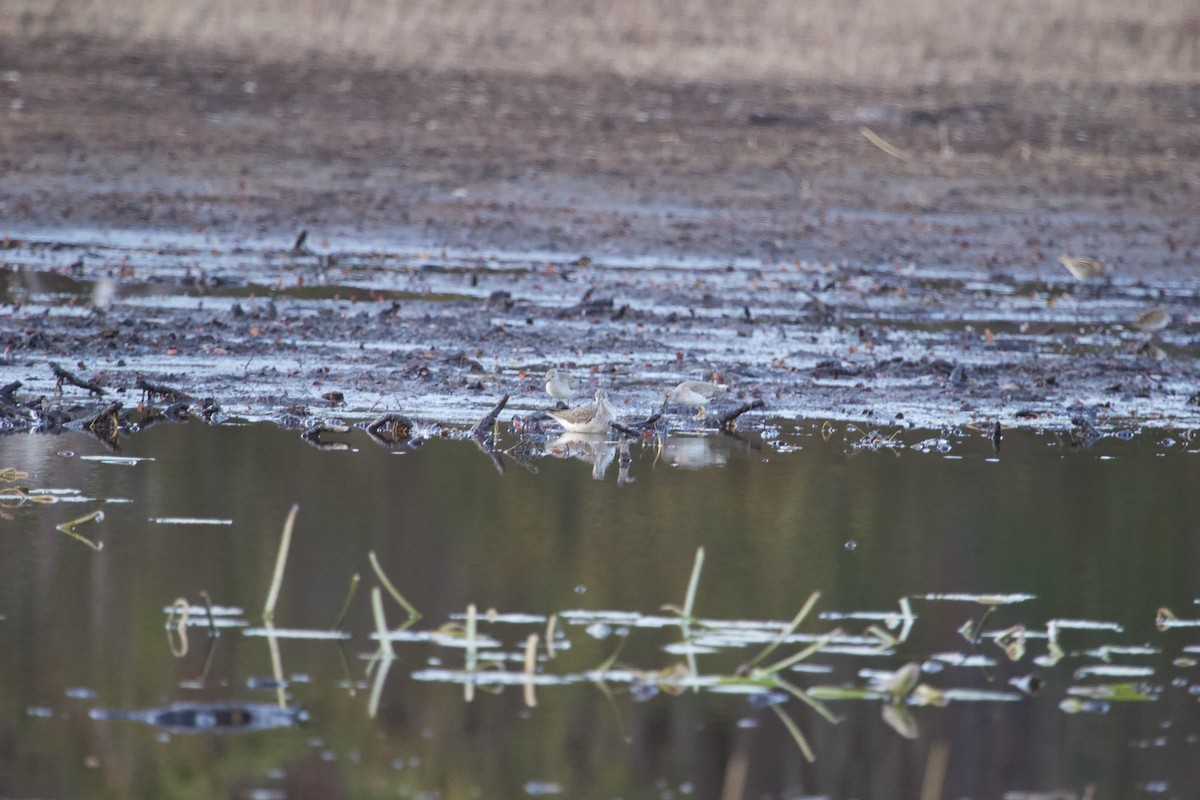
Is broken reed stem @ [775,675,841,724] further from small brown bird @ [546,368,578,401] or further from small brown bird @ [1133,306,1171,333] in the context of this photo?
small brown bird @ [1133,306,1171,333]

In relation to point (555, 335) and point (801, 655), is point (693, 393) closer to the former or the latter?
point (555, 335)

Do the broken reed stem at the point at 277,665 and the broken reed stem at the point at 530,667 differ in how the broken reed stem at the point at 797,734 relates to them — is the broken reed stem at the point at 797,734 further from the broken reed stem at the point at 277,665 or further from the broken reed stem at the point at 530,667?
the broken reed stem at the point at 277,665

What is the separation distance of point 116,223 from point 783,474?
10.2m

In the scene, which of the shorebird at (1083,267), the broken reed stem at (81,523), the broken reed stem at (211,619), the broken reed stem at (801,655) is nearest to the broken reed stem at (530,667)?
the broken reed stem at (801,655)

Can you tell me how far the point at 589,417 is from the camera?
9.29 m

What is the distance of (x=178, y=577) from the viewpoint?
21.7 ft

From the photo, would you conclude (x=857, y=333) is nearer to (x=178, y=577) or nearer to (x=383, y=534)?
(x=383, y=534)

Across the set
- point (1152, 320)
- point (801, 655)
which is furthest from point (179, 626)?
point (1152, 320)

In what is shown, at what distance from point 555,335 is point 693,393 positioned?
110 inches

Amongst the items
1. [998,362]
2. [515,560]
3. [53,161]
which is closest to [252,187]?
[53,161]

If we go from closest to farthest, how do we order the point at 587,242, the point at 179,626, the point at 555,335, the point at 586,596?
1. the point at 179,626
2. the point at 586,596
3. the point at 555,335
4. the point at 587,242

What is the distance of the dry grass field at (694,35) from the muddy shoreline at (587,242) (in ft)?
1.78

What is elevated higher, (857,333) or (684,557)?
(857,333)

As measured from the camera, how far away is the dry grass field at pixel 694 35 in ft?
77.6
